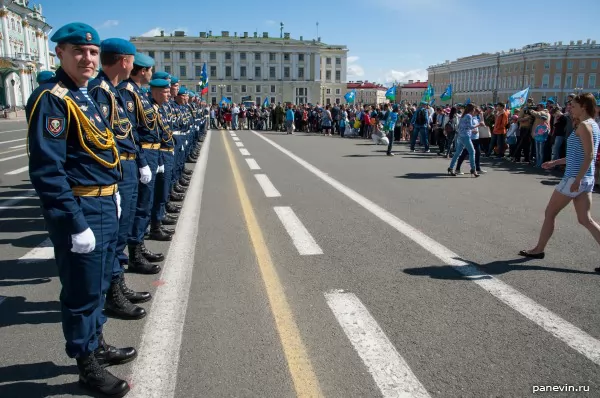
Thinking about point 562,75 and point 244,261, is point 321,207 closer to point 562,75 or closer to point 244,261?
point 244,261

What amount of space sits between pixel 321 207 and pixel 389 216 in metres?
1.31

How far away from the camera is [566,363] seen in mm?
3246

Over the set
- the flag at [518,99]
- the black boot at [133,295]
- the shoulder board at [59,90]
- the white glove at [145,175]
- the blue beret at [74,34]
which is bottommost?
the black boot at [133,295]

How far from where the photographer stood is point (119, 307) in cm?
396

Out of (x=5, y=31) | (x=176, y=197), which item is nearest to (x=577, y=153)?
(x=176, y=197)

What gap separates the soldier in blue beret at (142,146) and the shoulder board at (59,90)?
1920 millimetres

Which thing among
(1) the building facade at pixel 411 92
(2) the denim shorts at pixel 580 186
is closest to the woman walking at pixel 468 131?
(2) the denim shorts at pixel 580 186

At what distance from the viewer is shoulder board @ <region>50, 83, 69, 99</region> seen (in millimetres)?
2738

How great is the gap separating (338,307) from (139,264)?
7.55 ft

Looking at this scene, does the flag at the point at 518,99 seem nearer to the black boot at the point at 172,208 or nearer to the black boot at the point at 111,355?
the black boot at the point at 172,208

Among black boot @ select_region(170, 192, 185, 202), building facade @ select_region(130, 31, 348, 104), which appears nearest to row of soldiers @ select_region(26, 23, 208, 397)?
black boot @ select_region(170, 192, 185, 202)

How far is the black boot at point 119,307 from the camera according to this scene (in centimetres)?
393

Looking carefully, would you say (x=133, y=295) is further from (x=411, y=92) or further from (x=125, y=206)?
(x=411, y=92)

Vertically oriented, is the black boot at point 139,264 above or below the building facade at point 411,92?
below
